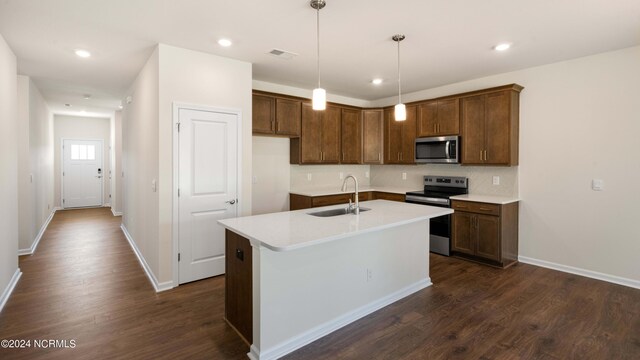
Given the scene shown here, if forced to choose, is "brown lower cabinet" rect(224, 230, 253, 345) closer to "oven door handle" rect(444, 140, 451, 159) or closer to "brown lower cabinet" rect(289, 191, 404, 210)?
"brown lower cabinet" rect(289, 191, 404, 210)

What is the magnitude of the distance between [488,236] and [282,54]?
3372mm

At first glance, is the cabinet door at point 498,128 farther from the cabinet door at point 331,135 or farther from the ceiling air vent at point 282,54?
the ceiling air vent at point 282,54

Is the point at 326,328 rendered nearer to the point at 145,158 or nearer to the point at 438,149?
the point at 145,158

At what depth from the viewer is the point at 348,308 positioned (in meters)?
2.72

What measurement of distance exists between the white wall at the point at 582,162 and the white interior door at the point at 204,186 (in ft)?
12.4

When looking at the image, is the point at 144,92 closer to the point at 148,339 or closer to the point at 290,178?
the point at 290,178

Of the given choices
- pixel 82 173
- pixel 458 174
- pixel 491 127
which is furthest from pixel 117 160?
pixel 491 127

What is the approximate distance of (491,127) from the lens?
4277mm

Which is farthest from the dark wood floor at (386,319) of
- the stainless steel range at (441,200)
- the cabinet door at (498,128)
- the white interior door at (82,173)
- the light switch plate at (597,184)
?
the white interior door at (82,173)

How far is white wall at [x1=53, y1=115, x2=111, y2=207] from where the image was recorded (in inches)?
341

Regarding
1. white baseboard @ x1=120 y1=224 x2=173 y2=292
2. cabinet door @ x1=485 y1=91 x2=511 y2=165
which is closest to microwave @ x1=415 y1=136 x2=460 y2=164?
cabinet door @ x1=485 y1=91 x2=511 y2=165

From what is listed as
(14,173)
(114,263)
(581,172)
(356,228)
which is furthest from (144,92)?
(581,172)

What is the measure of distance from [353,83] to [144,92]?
9.61 ft

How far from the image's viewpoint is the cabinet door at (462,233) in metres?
4.25
